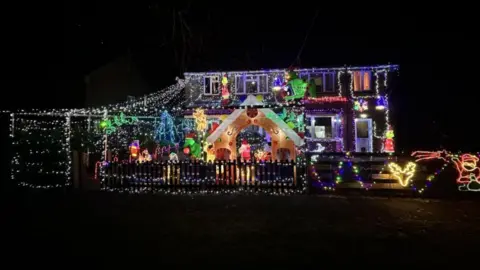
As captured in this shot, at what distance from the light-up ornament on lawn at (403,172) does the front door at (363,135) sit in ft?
40.3

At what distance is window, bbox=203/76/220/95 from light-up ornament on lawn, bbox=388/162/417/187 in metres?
14.4

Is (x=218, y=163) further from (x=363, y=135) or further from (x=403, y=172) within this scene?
(x=363, y=135)

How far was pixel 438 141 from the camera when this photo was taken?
2688 cm

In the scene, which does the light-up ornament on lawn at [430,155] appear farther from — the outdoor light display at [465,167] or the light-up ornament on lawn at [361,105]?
the light-up ornament on lawn at [361,105]

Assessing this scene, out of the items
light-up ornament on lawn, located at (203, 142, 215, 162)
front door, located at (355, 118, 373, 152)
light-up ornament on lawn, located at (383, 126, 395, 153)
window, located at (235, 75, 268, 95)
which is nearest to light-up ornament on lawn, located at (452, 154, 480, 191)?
light-up ornament on lawn, located at (203, 142, 215, 162)

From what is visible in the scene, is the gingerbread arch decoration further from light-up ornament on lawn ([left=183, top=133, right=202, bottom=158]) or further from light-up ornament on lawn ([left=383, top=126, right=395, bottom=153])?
light-up ornament on lawn ([left=383, top=126, right=395, bottom=153])

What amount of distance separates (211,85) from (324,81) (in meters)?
6.29

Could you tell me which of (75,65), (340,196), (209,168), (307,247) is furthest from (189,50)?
(307,247)

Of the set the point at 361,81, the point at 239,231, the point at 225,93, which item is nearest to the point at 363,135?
the point at 361,81

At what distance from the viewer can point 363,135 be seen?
74.1ft

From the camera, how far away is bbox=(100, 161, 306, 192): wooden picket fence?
36.0 feet

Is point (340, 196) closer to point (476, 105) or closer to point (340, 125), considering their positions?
point (340, 125)

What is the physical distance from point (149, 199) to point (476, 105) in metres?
25.2

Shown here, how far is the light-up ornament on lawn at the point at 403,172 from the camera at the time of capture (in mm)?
10297
